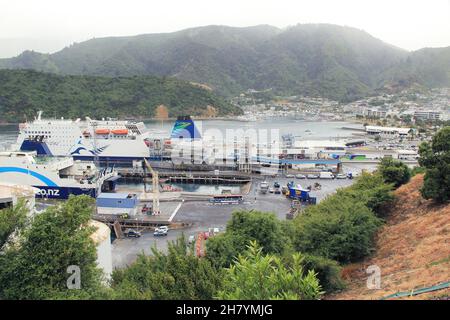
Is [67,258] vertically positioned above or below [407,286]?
above

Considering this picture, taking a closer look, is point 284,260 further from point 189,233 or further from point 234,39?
point 234,39

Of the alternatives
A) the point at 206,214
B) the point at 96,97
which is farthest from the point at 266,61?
the point at 206,214

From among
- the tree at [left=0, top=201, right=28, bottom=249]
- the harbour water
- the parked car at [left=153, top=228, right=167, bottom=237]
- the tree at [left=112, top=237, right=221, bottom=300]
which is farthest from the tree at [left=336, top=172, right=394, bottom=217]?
the harbour water

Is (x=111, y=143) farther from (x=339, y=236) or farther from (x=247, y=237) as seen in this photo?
(x=339, y=236)

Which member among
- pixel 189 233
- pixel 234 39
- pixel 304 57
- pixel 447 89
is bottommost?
pixel 189 233

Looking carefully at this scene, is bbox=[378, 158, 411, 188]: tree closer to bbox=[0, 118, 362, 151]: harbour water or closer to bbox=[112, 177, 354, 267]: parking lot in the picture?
bbox=[112, 177, 354, 267]: parking lot
